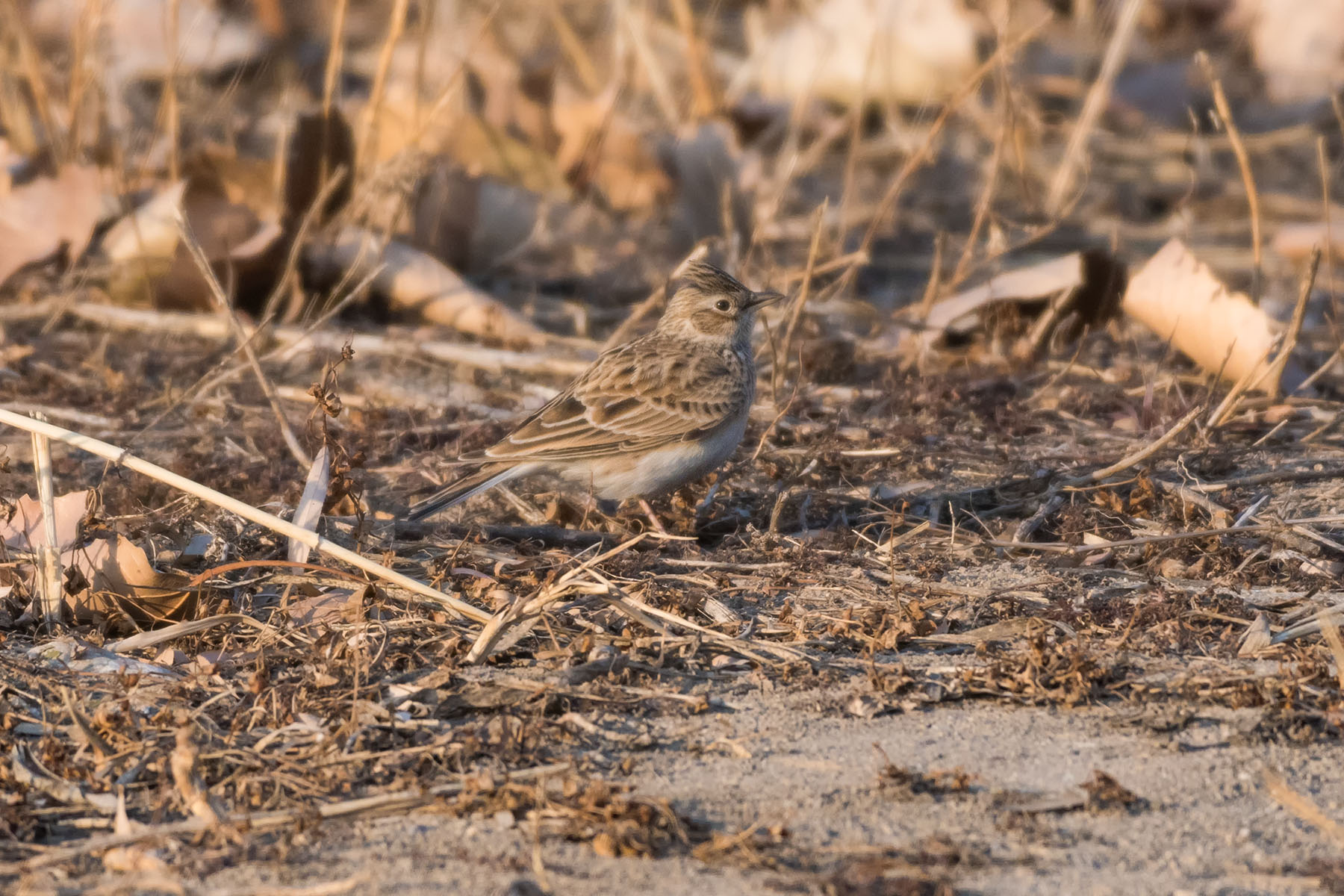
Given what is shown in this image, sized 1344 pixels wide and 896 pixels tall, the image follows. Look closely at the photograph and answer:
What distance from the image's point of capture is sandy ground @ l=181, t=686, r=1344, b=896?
11.1ft

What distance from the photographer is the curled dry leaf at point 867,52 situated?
11.0 meters

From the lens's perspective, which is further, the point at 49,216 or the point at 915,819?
the point at 49,216

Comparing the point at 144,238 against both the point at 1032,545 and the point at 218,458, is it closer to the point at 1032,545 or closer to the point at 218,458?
the point at 218,458

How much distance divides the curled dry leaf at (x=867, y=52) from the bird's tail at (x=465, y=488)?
5.69m

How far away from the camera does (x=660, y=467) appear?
6.05 metres

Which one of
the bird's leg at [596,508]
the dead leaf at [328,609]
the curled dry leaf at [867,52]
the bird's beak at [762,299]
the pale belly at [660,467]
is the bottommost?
the bird's leg at [596,508]

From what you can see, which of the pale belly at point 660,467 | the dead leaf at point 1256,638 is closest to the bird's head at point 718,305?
the pale belly at point 660,467

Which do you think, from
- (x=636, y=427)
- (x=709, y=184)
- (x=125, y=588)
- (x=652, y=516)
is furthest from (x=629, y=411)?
(x=709, y=184)

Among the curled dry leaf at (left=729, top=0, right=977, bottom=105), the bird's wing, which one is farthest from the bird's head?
the curled dry leaf at (left=729, top=0, right=977, bottom=105)

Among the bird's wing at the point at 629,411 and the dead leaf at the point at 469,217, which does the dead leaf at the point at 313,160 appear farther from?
the bird's wing at the point at 629,411

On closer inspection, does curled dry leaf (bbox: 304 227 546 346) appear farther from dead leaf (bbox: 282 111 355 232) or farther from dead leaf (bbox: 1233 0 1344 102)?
dead leaf (bbox: 1233 0 1344 102)

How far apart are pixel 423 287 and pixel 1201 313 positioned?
4152 millimetres

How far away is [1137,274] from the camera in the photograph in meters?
7.36

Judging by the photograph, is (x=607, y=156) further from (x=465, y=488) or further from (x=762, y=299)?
(x=465, y=488)
